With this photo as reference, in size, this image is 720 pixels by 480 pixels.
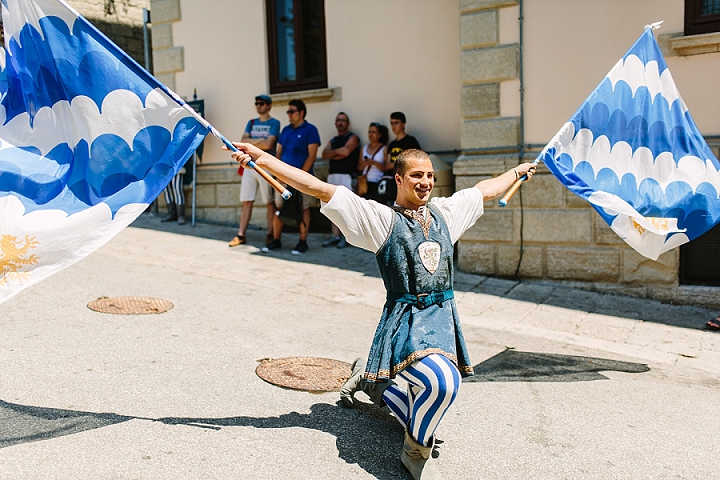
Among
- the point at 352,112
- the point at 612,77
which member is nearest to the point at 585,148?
the point at 612,77

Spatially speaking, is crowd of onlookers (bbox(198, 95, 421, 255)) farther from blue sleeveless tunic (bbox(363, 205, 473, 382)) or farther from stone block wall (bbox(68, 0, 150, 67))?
stone block wall (bbox(68, 0, 150, 67))

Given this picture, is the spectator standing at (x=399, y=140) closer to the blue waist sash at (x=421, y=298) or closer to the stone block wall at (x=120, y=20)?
the blue waist sash at (x=421, y=298)

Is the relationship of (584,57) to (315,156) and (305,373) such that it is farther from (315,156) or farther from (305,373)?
(305,373)

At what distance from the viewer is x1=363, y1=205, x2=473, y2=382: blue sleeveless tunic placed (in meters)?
3.57

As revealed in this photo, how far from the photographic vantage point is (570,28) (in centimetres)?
791

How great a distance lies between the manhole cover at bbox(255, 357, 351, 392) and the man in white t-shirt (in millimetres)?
1111

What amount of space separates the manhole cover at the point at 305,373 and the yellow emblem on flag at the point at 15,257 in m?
1.78

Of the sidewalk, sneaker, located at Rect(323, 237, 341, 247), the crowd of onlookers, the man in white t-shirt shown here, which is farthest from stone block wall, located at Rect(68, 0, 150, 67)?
the man in white t-shirt

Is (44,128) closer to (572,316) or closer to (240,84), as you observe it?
(572,316)

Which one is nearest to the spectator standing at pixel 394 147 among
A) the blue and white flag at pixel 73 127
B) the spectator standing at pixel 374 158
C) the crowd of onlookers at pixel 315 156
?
A: the crowd of onlookers at pixel 315 156

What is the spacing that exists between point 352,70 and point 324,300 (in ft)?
13.5

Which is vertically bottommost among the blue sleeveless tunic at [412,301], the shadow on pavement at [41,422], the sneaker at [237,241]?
the shadow on pavement at [41,422]

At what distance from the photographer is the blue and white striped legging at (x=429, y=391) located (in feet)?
11.2

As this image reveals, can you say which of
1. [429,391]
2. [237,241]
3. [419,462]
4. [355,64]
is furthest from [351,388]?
[355,64]
